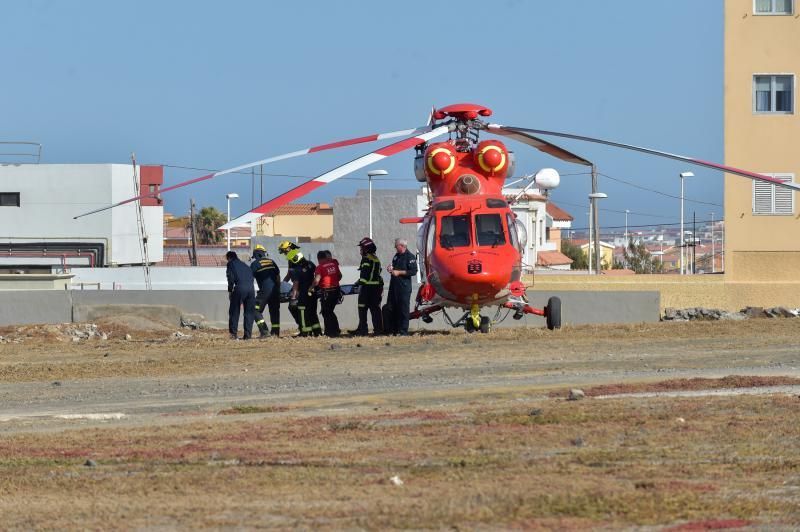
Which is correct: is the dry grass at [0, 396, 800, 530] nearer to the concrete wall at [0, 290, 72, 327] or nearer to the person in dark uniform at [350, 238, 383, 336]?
the person in dark uniform at [350, 238, 383, 336]

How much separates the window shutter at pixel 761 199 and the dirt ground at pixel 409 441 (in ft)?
63.8

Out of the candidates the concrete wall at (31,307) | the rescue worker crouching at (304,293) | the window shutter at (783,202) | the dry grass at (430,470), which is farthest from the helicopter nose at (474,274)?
the window shutter at (783,202)

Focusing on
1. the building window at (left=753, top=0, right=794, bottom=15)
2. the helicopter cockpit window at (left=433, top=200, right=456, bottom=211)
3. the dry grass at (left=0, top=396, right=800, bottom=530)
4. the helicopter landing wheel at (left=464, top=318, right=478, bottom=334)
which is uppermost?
the building window at (left=753, top=0, right=794, bottom=15)

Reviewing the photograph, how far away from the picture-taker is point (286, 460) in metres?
9.63

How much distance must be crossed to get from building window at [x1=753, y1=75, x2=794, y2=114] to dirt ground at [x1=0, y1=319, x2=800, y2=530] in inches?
780

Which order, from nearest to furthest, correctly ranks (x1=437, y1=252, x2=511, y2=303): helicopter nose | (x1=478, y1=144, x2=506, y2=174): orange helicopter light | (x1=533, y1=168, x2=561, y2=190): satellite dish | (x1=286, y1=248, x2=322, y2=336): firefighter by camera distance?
(x1=437, y1=252, x2=511, y2=303): helicopter nose → (x1=478, y1=144, x2=506, y2=174): orange helicopter light → (x1=286, y1=248, x2=322, y2=336): firefighter → (x1=533, y1=168, x2=561, y2=190): satellite dish

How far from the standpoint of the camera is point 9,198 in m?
57.8

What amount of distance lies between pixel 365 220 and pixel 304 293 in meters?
29.1

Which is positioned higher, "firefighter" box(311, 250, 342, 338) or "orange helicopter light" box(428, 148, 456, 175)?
"orange helicopter light" box(428, 148, 456, 175)

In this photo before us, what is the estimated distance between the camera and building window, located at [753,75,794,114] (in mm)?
37531

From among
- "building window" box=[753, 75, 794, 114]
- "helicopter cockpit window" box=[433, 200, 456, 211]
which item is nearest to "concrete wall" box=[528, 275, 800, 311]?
"building window" box=[753, 75, 794, 114]

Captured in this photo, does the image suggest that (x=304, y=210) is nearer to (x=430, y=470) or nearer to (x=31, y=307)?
(x=31, y=307)

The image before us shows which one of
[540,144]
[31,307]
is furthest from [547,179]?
[31,307]

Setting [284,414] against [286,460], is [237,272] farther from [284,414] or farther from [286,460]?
[286,460]
